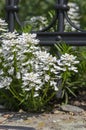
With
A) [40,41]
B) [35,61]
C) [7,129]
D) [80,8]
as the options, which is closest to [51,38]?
[40,41]

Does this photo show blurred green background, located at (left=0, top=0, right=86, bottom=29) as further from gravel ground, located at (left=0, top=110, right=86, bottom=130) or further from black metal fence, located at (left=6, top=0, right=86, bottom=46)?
gravel ground, located at (left=0, top=110, right=86, bottom=130)

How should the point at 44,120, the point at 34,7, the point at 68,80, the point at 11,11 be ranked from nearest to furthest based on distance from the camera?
the point at 44,120 < the point at 68,80 < the point at 11,11 < the point at 34,7

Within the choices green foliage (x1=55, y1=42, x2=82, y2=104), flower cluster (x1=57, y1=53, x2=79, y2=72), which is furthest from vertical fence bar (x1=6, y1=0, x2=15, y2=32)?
flower cluster (x1=57, y1=53, x2=79, y2=72)

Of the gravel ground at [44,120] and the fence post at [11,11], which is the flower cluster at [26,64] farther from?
the fence post at [11,11]

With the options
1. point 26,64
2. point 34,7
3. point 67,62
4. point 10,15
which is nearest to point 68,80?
point 67,62

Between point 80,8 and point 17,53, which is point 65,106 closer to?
point 17,53

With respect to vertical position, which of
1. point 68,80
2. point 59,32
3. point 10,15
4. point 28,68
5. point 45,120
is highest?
point 10,15

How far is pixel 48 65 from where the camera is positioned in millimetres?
3754

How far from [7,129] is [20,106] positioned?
0.62 m

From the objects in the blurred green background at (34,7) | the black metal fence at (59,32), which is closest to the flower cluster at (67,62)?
the black metal fence at (59,32)

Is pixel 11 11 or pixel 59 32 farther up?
pixel 11 11

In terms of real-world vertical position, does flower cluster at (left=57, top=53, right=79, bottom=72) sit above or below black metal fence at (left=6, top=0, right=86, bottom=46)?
below

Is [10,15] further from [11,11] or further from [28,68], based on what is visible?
[28,68]

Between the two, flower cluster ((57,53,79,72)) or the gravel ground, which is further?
flower cluster ((57,53,79,72))
